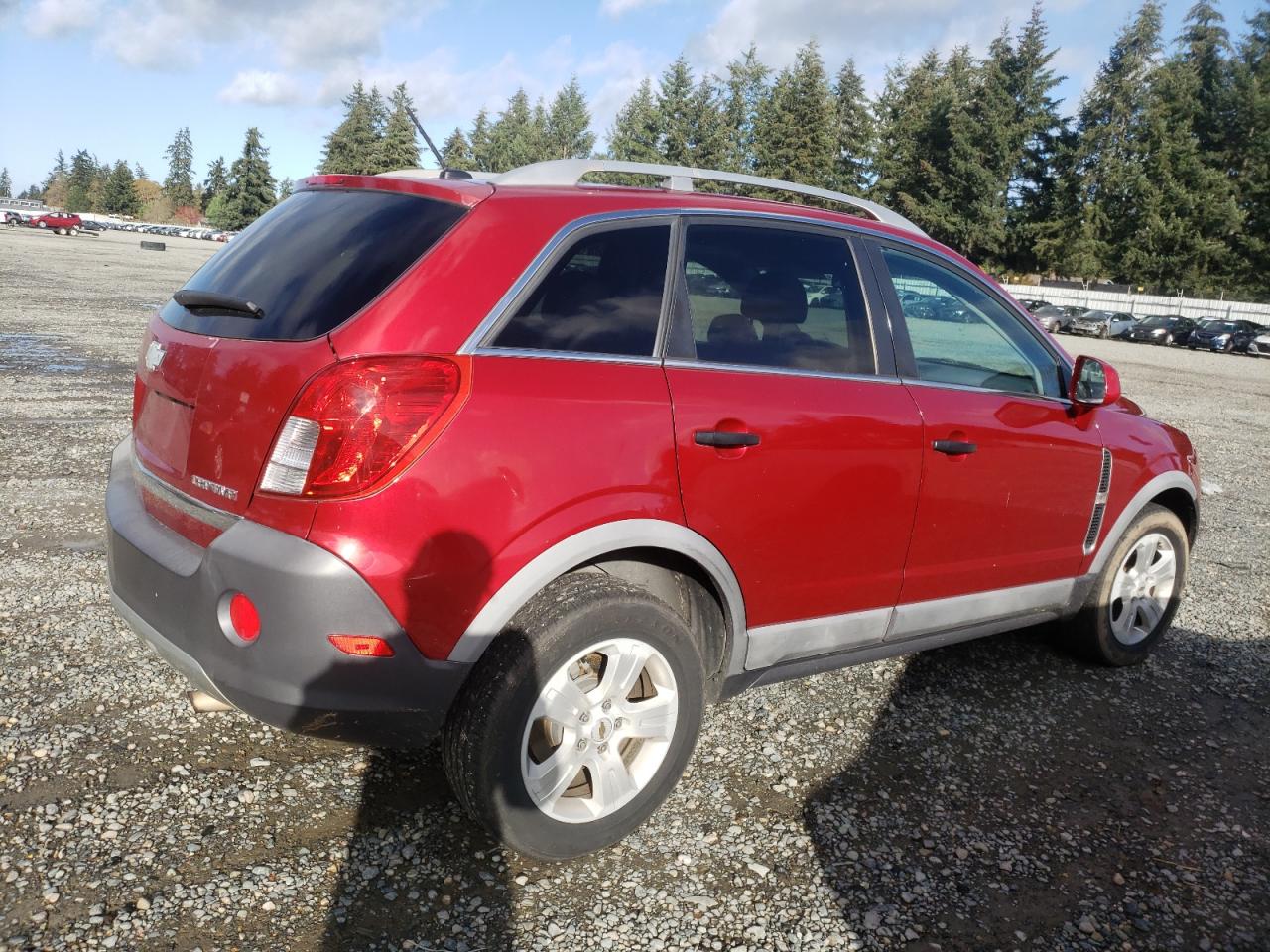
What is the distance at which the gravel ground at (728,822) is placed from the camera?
2533 mm

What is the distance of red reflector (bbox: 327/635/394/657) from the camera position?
2361 mm

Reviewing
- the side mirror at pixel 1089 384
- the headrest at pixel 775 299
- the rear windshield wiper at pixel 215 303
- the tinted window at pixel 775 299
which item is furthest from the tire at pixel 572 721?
the side mirror at pixel 1089 384

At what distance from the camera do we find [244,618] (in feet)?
8.00

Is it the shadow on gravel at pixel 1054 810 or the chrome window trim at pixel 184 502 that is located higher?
the chrome window trim at pixel 184 502

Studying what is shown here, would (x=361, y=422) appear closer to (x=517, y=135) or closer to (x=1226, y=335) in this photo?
(x=1226, y=335)

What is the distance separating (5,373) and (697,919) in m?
10.2

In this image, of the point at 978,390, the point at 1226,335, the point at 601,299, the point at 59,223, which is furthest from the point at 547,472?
the point at 59,223

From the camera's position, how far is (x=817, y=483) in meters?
3.09

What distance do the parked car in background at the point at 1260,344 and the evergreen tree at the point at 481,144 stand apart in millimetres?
78778

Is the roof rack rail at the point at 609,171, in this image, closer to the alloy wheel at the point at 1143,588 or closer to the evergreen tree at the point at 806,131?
the alloy wheel at the point at 1143,588

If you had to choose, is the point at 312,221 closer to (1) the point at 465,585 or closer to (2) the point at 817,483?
(1) the point at 465,585

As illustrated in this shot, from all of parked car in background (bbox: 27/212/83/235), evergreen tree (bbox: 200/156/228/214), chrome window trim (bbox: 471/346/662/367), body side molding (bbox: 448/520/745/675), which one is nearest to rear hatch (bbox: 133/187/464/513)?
chrome window trim (bbox: 471/346/662/367)

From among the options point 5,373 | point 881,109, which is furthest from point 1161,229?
point 5,373

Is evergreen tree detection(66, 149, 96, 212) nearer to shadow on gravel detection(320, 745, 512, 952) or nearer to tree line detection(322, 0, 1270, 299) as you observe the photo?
tree line detection(322, 0, 1270, 299)
